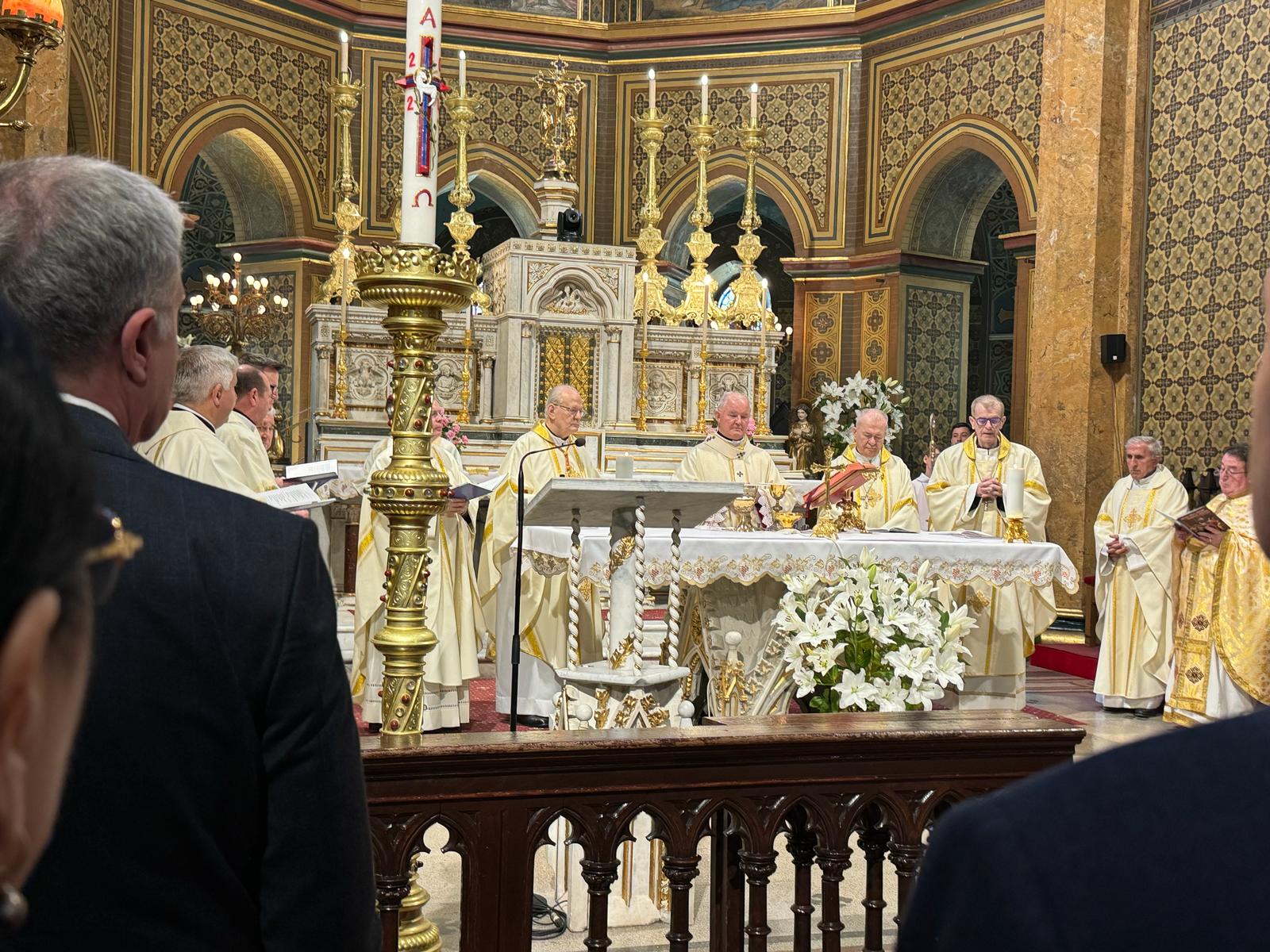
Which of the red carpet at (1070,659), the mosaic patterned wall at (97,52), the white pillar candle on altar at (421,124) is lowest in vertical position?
Result: the red carpet at (1070,659)

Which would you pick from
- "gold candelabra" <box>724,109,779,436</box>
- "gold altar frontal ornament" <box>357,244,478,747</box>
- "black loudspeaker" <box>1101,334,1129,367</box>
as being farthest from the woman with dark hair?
"gold candelabra" <box>724,109,779,436</box>

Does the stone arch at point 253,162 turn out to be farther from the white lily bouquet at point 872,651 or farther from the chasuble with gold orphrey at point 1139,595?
the white lily bouquet at point 872,651

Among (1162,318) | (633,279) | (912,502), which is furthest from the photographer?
(633,279)

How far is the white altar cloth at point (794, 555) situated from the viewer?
670cm

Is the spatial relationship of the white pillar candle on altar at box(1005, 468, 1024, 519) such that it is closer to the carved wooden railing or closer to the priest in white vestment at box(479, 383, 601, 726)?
the priest in white vestment at box(479, 383, 601, 726)

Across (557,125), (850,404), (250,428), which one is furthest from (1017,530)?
(850,404)

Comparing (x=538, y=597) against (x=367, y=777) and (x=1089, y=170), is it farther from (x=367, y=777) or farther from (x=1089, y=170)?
(x=1089, y=170)

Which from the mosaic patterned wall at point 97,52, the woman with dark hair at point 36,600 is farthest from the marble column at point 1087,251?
the woman with dark hair at point 36,600

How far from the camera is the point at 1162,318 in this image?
10.9m

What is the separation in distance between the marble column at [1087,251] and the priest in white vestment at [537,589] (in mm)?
4681

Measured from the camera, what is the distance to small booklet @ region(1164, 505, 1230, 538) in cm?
797

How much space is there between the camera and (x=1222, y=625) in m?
7.85

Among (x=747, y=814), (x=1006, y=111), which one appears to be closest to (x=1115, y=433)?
(x=1006, y=111)

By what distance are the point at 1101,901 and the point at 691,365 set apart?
1154 centimetres
